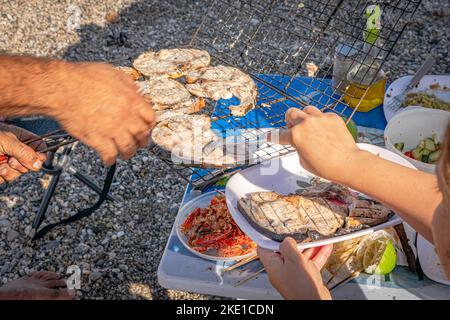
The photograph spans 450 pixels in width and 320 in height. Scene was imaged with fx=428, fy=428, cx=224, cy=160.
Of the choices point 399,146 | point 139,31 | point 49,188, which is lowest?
point 49,188

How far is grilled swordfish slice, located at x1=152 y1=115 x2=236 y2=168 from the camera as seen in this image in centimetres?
242

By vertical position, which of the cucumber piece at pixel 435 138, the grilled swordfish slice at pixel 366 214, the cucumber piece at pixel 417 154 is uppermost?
the cucumber piece at pixel 435 138

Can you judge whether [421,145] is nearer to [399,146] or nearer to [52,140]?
[399,146]

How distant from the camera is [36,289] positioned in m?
2.38

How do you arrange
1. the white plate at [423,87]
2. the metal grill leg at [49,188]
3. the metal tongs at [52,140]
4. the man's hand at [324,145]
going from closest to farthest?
the man's hand at [324,145], the metal tongs at [52,140], the white plate at [423,87], the metal grill leg at [49,188]

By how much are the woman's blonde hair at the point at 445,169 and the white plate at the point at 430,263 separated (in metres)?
0.80

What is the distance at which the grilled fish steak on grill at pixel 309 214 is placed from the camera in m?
2.17

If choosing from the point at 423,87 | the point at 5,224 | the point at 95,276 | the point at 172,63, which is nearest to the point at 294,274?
the point at 172,63

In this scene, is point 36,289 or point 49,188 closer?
point 36,289

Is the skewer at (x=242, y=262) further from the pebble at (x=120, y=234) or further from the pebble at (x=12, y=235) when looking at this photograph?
the pebble at (x=12, y=235)

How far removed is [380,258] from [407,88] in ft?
6.37

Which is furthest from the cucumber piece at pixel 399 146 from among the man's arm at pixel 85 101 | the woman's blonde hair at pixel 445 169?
the man's arm at pixel 85 101
